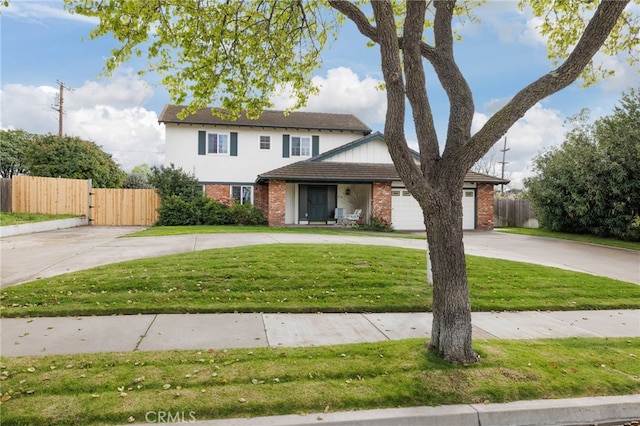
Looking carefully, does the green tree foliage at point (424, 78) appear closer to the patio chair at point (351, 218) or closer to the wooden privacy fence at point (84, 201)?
the patio chair at point (351, 218)

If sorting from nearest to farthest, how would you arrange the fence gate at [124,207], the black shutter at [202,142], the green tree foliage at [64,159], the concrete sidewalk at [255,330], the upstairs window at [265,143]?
the concrete sidewalk at [255,330]
the fence gate at [124,207]
the black shutter at [202,142]
the green tree foliage at [64,159]
the upstairs window at [265,143]

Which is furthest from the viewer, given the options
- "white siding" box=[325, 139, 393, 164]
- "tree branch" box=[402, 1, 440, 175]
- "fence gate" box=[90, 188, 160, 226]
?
"white siding" box=[325, 139, 393, 164]

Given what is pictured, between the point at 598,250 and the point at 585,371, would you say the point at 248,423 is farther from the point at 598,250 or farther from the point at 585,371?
the point at 598,250

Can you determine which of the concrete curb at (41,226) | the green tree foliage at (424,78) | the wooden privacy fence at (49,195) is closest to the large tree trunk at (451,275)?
the green tree foliage at (424,78)

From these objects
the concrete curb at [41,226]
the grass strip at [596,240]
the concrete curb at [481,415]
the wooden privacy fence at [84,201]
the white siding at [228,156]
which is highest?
the white siding at [228,156]

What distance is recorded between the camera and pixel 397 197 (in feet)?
71.6

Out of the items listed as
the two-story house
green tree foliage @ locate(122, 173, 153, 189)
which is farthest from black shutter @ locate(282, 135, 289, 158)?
green tree foliage @ locate(122, 173, 153, 189)

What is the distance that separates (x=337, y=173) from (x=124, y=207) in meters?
12.2

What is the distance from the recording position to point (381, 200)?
21.1 m

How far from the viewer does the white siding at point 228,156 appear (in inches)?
907

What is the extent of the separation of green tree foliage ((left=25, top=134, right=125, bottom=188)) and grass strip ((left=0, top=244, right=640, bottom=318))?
18583mm

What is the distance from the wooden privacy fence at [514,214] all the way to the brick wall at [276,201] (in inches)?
625

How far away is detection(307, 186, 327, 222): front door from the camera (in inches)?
905

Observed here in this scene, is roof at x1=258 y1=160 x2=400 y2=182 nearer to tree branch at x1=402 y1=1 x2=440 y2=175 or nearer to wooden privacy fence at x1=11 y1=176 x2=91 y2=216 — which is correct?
wooden privacy fence at x1=11 y1=176 x2=91 y2=216
